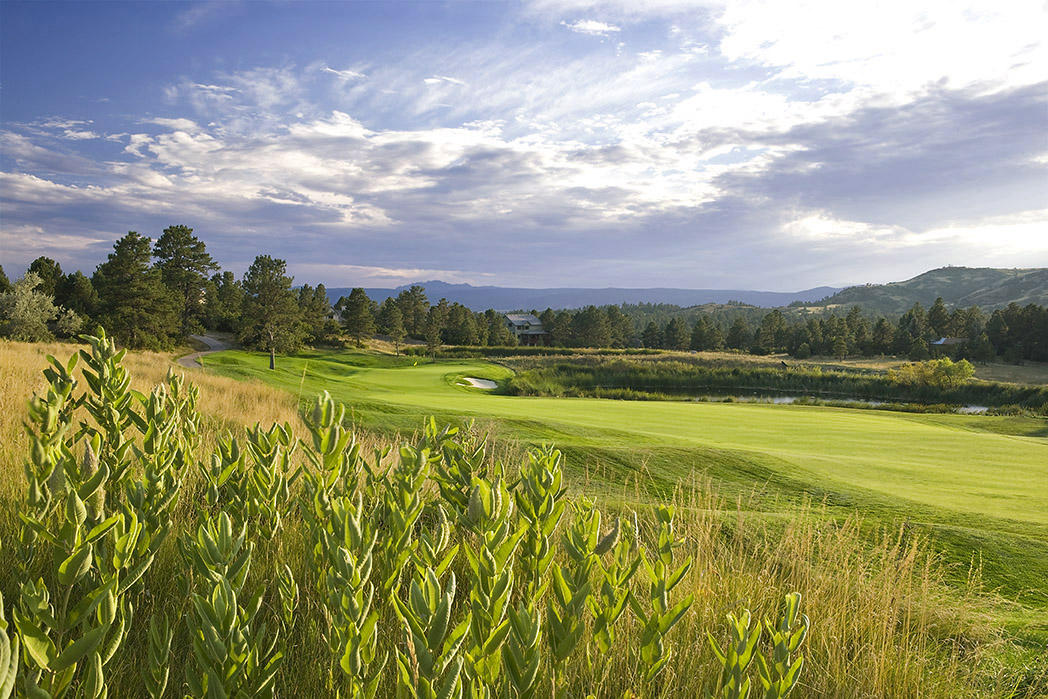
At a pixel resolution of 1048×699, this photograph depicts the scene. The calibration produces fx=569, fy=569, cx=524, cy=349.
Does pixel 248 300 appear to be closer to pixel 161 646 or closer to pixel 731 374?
pixel 731 374

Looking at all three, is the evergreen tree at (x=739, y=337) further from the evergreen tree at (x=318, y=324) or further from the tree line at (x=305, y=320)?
the evergreen tree at (x=318, y=324)

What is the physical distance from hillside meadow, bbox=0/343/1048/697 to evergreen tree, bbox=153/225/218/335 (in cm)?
5973

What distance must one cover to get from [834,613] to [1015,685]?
2.77 feet

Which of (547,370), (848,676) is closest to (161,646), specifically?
(848,676)

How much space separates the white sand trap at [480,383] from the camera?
3527cm

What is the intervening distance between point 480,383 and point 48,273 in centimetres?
3997

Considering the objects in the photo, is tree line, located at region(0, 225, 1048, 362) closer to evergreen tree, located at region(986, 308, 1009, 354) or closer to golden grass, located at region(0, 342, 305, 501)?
evergreen tree, located at region(986, 308, 1009, 354)

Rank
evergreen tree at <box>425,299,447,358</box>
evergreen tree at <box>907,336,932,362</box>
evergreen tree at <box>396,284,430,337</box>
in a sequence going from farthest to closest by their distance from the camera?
evergreen tree at <box>396,284,430,337</box>
evergreen tree at <box>425,299,447,358</box>
evergreen tree at <box>907,336,932,362</box>

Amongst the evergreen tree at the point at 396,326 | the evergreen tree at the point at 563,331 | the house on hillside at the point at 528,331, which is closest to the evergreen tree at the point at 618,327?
the evergreen tree at the point at 563,331

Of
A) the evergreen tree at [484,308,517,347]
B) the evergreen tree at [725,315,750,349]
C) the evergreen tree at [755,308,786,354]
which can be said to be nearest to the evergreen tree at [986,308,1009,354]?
the evergreen tree at [755,308,786,354]

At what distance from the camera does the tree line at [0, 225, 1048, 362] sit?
45031 mm

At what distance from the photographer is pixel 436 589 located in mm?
1348

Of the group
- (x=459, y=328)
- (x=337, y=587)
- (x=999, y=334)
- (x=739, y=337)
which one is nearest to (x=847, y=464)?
(x=337, y=587)

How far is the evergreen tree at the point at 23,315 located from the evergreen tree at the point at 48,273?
32.7 ft
